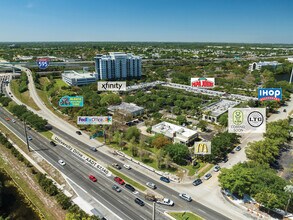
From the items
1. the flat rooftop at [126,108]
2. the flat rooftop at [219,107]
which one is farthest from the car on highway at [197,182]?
the flat rooftop at [126,108]

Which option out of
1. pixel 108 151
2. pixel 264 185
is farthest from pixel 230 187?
pixel 108 151

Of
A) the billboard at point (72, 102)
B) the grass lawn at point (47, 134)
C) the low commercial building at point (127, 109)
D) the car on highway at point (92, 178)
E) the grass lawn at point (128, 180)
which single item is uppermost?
the billboard at point (72, 102)

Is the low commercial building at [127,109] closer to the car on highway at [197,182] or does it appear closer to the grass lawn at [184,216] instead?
the car on highway at [197,182]

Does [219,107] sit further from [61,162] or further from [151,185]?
[61,162]

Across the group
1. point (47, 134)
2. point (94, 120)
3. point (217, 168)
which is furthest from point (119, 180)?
point (47, 134)

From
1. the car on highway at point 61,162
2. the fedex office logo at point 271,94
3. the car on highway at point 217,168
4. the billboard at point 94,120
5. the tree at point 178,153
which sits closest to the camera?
the car on highway at point 217,168

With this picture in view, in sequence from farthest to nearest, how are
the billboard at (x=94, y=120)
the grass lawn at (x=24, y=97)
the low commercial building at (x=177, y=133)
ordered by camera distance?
the grass lawn at (x=24, y=97)
the billboard at (x=94, y=120)
the low commercial building at (x=177, y=133)

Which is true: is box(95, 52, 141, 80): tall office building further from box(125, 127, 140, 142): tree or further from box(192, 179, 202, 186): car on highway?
box(192, 179, 202, 186): car on highway

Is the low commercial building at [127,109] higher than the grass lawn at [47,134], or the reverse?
the low commercial building at [127,109]
